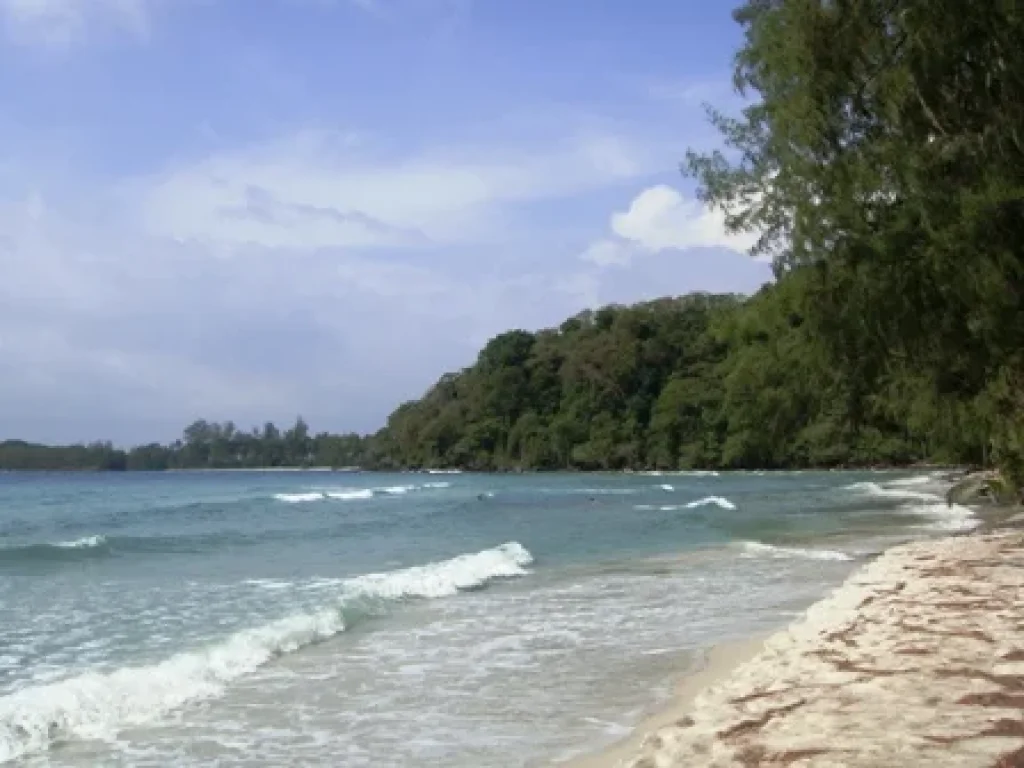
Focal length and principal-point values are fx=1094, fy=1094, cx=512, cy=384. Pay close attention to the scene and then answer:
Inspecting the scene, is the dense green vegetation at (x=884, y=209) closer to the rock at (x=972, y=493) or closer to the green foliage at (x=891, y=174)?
the green foliage at (x=891, y=174)

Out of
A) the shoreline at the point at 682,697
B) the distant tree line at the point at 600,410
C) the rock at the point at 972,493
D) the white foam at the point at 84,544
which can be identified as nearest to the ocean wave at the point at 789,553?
the shoreline at the point at 682,697

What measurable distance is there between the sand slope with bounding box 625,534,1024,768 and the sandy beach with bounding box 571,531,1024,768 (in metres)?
0.01

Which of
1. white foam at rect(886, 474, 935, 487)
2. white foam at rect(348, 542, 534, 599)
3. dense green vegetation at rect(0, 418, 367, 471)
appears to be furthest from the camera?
dense green vegetation at rect(0, 418, 367, 471)

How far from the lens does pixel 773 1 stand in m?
14.1

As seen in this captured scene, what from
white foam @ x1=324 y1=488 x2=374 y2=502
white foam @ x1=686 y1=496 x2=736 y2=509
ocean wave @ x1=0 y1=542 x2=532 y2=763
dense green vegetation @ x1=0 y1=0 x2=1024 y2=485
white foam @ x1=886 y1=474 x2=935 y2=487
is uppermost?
dense green vegetation @ x1=0 y1=0 x2=1024 y2=485

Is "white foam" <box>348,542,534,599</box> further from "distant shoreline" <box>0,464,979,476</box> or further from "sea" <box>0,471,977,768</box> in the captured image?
"distant shoreline" <box>0,464,979,476</box>

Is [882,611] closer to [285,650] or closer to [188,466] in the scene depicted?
[285,650]

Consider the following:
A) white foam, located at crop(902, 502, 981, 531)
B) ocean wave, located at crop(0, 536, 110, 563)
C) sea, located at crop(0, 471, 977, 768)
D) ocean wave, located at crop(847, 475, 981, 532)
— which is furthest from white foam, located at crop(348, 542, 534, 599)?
ocean wave, located at crop(847, 475, 981, 532)

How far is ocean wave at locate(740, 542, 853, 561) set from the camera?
19.9 metres

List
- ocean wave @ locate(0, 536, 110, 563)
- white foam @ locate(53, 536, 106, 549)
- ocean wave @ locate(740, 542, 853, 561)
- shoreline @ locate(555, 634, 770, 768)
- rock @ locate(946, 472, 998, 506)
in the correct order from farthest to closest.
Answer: rock @ locate(946, 472, 998, 506), white foam @ locate(53, 536, 106, 549), ocean wave @ locate(0, 536, 110, 563), ocean wave @ locate(740, 542, 853, 561), shoreline @ locate(555, 634, 770, 768)

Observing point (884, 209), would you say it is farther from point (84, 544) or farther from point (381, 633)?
point (84, 544)

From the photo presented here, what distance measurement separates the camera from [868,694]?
6371 mm

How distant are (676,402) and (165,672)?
95.6m

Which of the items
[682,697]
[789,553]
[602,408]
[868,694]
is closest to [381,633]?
[682,697]
